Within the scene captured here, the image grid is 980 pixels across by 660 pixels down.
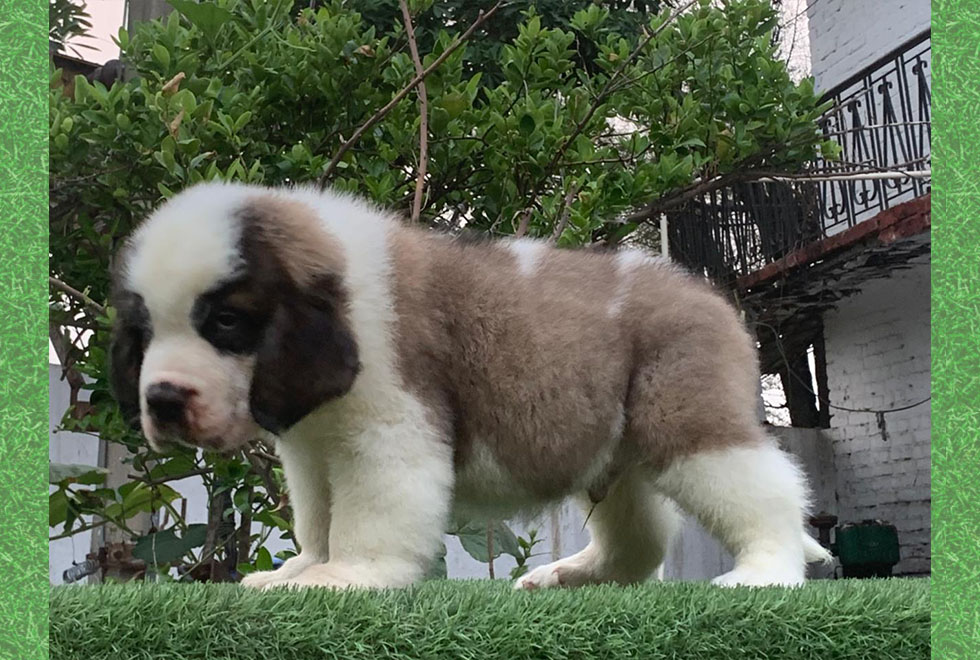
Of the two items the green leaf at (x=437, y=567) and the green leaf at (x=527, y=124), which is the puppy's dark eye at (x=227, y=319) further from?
the green leaf at (x=527, y=124)

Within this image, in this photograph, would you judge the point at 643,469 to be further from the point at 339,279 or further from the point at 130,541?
the point at 130,541

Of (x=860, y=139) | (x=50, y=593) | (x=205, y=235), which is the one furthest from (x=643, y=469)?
(x=860, y=139)

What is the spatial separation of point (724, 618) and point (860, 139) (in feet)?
13.6

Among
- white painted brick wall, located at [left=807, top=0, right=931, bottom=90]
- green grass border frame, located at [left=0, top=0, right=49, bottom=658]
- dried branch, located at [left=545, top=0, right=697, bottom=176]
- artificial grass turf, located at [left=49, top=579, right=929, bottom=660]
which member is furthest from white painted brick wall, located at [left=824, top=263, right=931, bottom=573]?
green grass border frame, located at [left=0, top=0, right=49, bottom=658]

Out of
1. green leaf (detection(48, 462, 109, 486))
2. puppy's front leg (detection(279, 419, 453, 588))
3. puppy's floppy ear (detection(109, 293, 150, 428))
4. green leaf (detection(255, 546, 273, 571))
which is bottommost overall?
green leaf (detection(255, 546, 273, 571))

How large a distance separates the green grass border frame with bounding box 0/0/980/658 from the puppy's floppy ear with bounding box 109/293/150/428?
0.12 m

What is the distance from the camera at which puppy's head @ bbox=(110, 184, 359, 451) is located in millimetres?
1444

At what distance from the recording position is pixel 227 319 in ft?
4.88

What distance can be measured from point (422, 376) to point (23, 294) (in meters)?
0.59

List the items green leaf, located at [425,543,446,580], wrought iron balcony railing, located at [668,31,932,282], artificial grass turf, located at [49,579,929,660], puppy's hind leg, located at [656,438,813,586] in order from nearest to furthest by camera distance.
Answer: artificial grass turf, located at [49,579,929,660] → green leaf, located at [425,543,446,580] → puppy's hind leg, located at [656,438,813,586] → wrought iron balcony railing, located at [668,31,932,282]

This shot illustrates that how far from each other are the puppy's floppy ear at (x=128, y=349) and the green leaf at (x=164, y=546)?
2.98 ft

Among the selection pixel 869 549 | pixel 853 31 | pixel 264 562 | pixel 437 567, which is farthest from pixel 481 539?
pixel 853 31

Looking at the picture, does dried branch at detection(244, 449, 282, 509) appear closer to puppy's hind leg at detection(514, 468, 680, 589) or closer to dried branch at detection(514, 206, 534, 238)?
puppy's hind leg at detection(514, 468, 680, 589)

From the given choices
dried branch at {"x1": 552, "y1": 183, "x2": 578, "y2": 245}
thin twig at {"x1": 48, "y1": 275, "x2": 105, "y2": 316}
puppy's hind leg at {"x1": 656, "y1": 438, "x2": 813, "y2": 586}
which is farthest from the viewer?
Answer: dried branch at {"x1": 552, "y1": 183, "x2": 578, "y2": 245}
